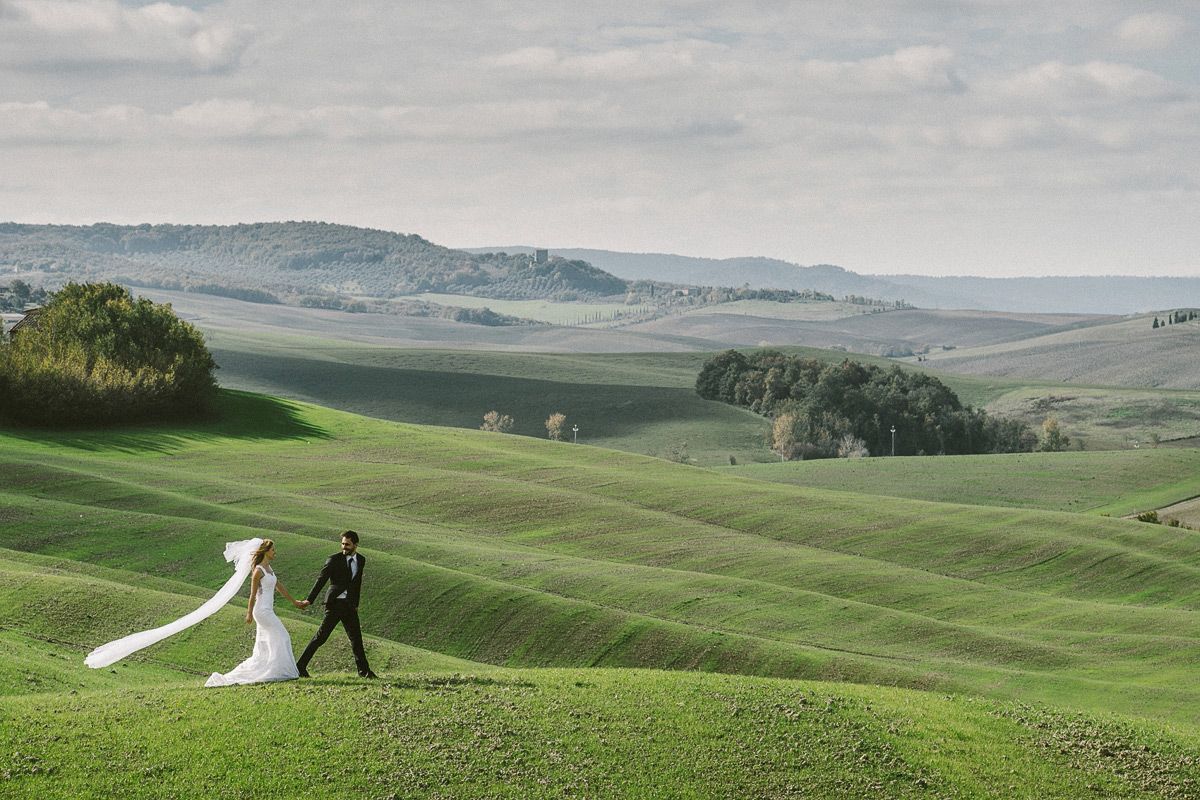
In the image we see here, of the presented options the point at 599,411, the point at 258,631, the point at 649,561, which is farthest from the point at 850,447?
the point at 258,631

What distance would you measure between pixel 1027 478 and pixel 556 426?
6953 centimetres

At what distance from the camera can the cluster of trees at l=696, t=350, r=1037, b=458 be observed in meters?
156

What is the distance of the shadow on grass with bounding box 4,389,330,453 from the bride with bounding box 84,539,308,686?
2602 inches

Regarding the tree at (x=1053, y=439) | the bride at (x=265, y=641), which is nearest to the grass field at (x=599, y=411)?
the tree at (x=1053, y=439)

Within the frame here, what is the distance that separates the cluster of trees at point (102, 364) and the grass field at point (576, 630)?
10.9 ft

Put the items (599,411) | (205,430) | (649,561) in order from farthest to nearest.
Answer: (599,411) → (205,430) → (649,561)

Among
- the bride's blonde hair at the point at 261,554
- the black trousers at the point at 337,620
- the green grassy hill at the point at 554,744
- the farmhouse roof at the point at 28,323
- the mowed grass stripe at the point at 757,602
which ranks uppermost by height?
the farmhouse roof at the point at 28,323

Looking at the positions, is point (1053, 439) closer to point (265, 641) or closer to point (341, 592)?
point (341, 592)

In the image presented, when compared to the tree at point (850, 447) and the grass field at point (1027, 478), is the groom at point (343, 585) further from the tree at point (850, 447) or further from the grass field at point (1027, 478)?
the tree at point (850, 447)

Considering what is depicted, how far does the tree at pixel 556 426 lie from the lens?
16525 centimetres

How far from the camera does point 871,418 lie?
532 feet

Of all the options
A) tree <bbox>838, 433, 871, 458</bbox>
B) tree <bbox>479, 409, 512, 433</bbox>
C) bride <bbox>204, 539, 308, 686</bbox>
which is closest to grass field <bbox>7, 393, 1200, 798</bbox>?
bride <bbox>204, 539, 308, 686</bbox>

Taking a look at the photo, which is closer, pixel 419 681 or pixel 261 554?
pixel 261 554

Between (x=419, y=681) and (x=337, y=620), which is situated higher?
(x=337, y=620)
